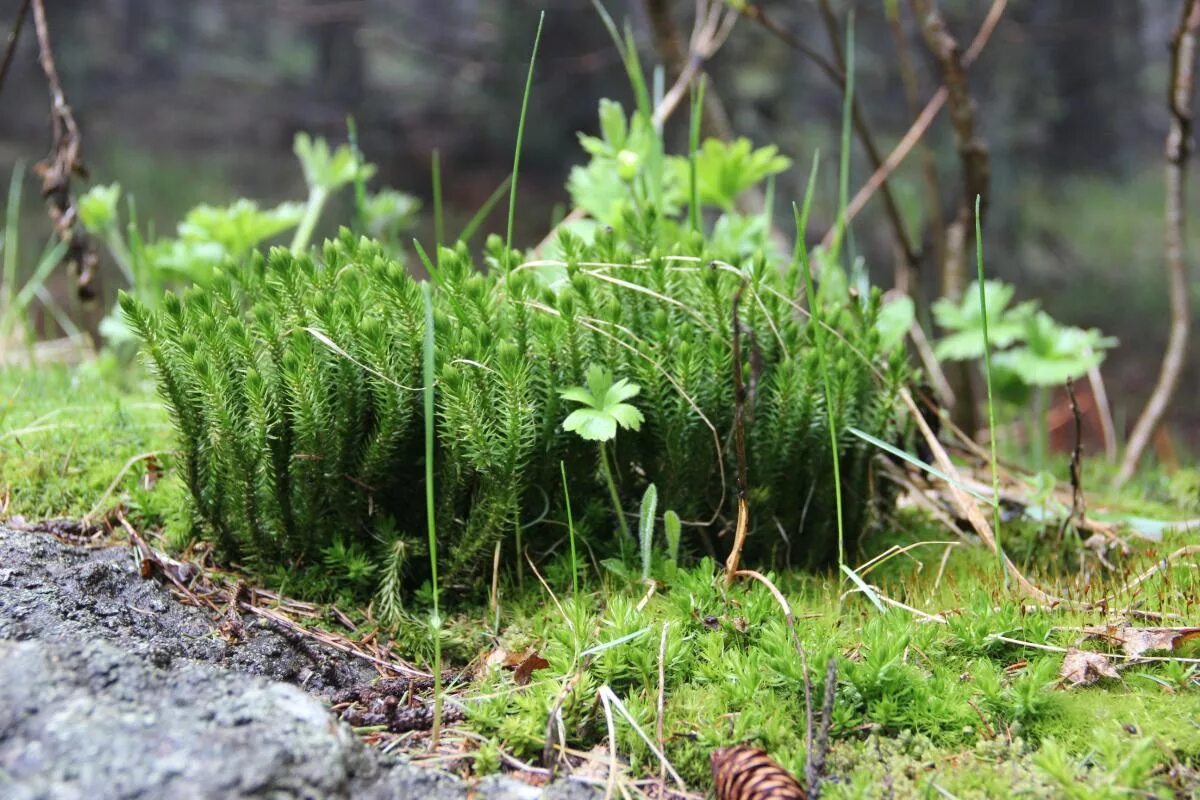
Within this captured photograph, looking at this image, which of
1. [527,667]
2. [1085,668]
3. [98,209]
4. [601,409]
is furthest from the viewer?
[98,209]

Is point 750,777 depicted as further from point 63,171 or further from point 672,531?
point 63,171

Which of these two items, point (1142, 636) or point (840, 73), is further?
point (840, 73)

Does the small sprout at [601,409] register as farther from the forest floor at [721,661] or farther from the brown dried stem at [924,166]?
the brown dried stem at [924,166]

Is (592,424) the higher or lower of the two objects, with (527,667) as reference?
higher

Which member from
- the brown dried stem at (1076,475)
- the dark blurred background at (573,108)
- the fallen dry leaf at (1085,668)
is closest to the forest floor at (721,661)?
the fallen dry leaf at (1085,668)

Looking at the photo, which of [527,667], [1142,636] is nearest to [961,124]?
[1142,636]

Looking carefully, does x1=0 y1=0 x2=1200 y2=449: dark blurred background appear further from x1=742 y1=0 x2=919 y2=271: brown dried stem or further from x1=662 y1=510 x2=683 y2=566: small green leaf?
x1=662 y1=510 x2=683 y2=566: small green leaf
